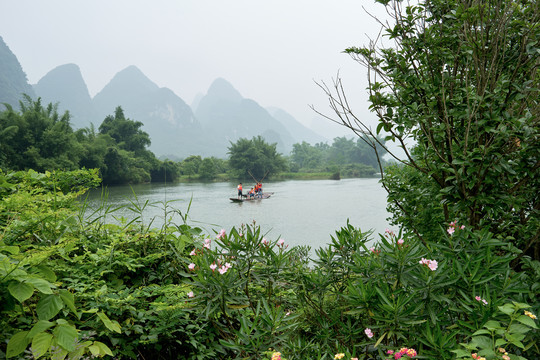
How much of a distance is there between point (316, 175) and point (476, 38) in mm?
45429

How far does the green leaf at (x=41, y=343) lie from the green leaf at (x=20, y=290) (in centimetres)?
14

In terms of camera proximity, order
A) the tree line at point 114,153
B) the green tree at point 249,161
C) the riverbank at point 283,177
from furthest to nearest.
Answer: the green tree at point 249,161, the riverbank at point 283,177, the tree line at point 114,153

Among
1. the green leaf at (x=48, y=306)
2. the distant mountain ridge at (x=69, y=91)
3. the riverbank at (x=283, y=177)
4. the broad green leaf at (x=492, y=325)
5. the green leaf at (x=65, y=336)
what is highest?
the distant mountain ridge at (x=69, y=91)

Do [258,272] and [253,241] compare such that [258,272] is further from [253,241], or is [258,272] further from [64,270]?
[64,270]

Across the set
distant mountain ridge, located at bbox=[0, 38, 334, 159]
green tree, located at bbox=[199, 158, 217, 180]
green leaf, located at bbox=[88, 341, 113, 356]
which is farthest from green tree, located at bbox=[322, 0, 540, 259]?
distant mountain ridge, located at bbox=[0, 38, 334, 159]

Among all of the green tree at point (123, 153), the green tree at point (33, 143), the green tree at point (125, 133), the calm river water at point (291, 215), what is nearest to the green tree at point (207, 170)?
the green tree at point (123, 153)

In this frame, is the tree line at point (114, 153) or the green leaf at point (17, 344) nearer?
the green leaf at point (17, 344)

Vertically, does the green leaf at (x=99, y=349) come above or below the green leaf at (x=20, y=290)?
below

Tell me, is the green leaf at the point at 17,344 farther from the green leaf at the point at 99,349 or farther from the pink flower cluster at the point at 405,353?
the pink flower cluster at the point at 405,353

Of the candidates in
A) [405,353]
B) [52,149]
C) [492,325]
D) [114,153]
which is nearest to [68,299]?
[405,353]

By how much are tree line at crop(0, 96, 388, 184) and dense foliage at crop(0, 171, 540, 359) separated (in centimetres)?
1237

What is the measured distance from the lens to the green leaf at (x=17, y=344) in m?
0.99

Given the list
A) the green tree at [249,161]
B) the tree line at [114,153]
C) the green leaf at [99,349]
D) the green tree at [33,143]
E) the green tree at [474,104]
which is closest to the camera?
the green leaf at [99,349]

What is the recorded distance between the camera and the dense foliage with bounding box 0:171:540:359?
40.5 inches
